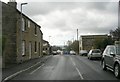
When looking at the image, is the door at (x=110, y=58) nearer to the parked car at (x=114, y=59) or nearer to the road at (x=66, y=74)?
the parked car at (x=114, y=59)

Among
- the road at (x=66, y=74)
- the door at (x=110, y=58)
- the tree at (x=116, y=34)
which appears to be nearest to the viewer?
the road at (x=66, y=74)

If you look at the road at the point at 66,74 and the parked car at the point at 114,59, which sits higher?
the parked car at the point at 114,59

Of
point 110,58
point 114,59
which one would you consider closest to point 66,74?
point 110,58

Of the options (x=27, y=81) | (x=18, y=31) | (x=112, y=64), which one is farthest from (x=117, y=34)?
(x=27, y=81)

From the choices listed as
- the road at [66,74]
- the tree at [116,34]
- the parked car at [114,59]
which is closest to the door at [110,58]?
the parked car at [114,59]

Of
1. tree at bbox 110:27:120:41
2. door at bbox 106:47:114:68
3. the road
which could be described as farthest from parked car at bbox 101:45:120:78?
tree at bbox 110:27:120:41

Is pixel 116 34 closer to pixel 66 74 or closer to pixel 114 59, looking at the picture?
pixel 66 74

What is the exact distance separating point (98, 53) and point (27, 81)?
23970 mm

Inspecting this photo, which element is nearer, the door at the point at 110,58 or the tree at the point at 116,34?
the door at the point at 110,58

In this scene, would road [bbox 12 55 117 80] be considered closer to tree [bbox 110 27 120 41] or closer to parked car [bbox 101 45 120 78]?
parked car [bbox 101 45 120 78]

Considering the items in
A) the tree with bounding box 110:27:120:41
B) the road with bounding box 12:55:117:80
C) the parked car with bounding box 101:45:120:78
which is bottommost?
the road with bounding box 12:55:117:80

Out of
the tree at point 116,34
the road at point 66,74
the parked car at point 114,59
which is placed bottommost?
the road at point 66,74

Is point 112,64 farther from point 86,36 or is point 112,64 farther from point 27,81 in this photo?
point 86,36

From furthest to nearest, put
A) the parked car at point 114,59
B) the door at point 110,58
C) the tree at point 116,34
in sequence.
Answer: the tree at point 116,34
the door at point 110,58
the parked car at point 114,59
